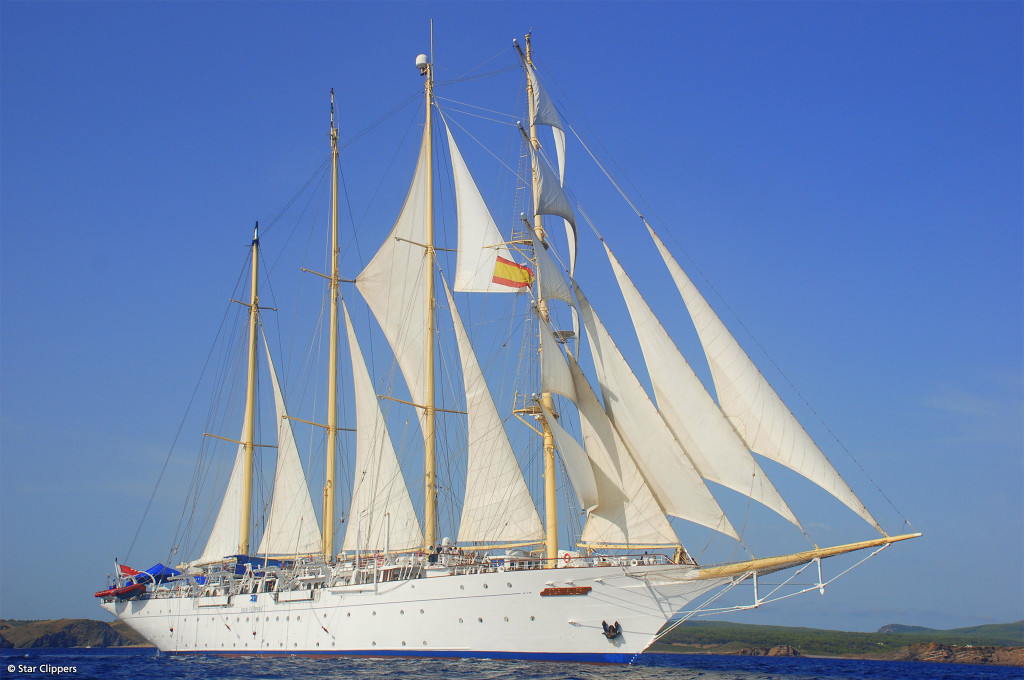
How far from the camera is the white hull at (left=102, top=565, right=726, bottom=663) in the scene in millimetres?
26828

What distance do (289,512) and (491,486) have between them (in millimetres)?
14405

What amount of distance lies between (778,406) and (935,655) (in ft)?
197

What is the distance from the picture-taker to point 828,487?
2339 centimetres

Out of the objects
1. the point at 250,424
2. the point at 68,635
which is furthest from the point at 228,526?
the point at 68,635

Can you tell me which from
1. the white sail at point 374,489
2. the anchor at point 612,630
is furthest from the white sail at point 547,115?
the anchor at point 612,630

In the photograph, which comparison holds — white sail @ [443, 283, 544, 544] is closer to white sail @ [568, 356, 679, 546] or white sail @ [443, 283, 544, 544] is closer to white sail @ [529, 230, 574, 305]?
white sail @ [568, 356, 679, 546]

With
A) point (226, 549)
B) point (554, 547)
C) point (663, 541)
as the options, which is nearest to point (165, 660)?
point (226, 549)

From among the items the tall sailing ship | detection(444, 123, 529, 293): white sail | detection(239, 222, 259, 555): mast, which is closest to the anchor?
the tall sailing ship

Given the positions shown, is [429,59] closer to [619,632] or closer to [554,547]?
[554,547]

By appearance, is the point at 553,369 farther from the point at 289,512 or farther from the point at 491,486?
the point at 289,512

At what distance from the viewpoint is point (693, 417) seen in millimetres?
26906

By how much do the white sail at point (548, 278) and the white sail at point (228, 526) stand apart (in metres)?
25.3

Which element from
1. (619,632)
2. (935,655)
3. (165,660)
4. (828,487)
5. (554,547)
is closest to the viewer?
(828,487)

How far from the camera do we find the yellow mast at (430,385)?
1426 inches
